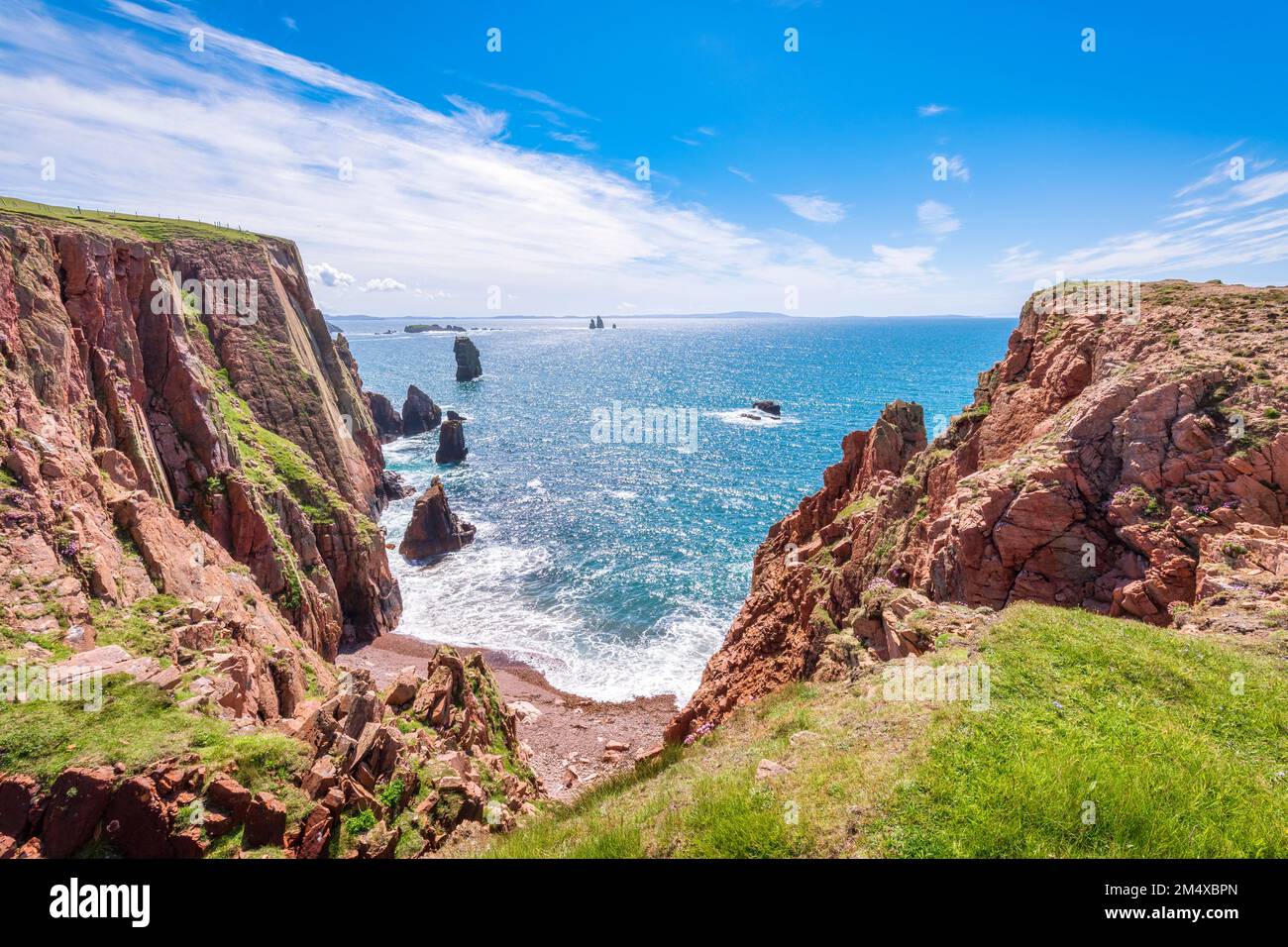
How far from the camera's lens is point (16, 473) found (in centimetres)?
1620

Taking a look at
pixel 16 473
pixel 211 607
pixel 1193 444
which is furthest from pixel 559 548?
pixel 1193 444

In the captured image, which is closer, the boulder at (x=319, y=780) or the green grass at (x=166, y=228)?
the boulder at (x=319, y=780)

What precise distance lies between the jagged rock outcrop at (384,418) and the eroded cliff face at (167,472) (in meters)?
49.8

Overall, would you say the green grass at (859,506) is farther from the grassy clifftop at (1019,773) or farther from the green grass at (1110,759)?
the green grass at (1110,759)

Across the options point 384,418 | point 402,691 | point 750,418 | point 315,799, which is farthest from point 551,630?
point 750,418

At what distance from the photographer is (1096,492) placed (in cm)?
1586

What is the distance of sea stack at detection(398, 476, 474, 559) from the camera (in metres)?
53.9

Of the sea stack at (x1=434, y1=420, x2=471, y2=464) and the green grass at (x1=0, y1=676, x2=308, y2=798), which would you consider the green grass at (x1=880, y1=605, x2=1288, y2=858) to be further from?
the sea stack at (x1=434, y1=420, x2=471, y2=464)

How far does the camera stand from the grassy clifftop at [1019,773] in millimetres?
7215

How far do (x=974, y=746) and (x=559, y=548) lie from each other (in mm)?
49796

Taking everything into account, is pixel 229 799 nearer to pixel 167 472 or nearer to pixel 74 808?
pixel 74 808

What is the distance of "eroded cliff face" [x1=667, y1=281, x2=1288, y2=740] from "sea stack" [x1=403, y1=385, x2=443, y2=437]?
92.4 meters

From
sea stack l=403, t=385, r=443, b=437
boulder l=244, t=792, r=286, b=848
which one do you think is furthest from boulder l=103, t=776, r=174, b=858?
sea stack l=403, t=385, r=443, b=437

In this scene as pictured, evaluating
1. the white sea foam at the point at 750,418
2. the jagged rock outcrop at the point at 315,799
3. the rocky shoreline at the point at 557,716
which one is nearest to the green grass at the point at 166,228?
the rocky shoreline at the point at 557,716
